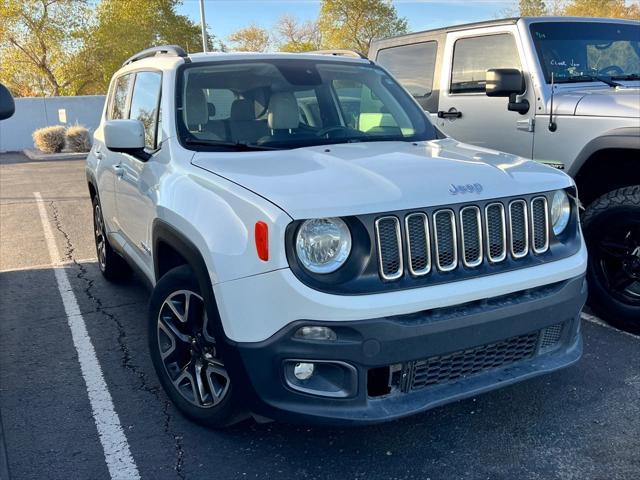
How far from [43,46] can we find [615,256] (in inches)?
1408

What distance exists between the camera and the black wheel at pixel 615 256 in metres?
4.13

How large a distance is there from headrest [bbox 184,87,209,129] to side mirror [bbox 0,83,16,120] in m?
0.93

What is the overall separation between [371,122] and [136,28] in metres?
37.4

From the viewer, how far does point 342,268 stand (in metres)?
2.50

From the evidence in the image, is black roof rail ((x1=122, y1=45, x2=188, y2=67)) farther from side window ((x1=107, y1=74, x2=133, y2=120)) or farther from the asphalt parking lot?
the asphalt parking lot

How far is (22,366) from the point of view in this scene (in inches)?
156

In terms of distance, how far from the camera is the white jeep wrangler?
4211 mm

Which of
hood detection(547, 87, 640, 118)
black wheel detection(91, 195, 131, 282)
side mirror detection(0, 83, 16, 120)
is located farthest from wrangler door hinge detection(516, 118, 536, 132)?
side mirror detection(0, 83, 16, 120)

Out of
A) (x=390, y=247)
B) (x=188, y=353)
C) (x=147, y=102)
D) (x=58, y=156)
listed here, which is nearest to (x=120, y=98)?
(x=147, y=102)

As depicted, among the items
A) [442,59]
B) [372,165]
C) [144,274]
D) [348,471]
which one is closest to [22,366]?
[144,274]

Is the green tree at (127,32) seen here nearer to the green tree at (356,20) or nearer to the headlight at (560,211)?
the green tree at (356,20)

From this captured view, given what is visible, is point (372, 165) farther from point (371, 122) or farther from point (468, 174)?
point (371, 122)

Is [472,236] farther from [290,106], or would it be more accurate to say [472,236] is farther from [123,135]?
[123,135]

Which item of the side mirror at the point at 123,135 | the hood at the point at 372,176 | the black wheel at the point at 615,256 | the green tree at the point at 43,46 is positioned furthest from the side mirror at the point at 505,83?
the green tree at the point at 43,46
